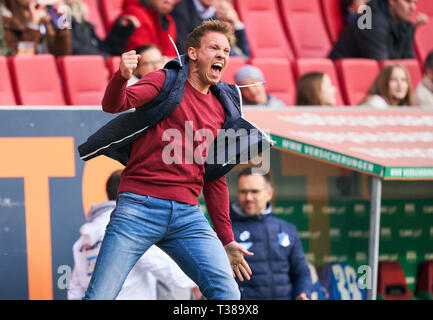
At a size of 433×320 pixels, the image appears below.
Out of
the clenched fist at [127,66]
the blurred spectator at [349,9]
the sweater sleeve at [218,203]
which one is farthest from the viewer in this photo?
the blurred spectator at [349,9]

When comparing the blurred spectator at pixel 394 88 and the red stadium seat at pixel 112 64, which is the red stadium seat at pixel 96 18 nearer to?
the red stadium seat at pixel 112 64

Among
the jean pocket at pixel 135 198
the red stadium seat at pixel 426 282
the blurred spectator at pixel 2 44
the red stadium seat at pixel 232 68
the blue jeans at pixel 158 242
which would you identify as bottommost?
the red stadium seat at pixel 426 282

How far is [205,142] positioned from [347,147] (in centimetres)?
233

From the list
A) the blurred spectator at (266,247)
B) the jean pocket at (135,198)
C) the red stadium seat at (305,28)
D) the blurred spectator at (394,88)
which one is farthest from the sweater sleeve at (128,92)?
the red stadium seat at (305,28)

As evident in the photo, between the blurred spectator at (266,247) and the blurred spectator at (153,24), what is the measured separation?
2.15 metres

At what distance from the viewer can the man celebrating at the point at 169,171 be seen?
3.94 metres

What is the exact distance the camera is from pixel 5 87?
7129 mm

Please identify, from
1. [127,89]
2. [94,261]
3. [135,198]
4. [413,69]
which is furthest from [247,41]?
[127,89]

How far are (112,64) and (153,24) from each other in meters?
0.63

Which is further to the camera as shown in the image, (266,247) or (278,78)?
(278,78)

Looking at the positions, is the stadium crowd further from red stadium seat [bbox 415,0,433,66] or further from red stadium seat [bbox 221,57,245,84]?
red stadium seat [bbox 415,0,433,66]

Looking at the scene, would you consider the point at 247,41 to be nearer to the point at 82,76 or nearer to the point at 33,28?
the point at 82,76

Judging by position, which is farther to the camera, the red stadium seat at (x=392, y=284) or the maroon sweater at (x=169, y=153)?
the red stadium seat at (x=392, y=284)
